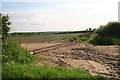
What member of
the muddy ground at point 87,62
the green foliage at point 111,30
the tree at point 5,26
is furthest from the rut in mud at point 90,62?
the green foliage at point 111,30

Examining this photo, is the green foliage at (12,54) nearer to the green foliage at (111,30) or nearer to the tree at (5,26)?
the tree at (5,26)

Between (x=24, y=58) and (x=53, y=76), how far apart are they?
7.41 feet

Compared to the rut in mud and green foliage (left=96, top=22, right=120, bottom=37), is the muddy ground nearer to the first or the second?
the rut in mud

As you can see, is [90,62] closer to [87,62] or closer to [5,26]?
[87,62]

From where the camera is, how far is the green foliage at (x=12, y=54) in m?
6.52

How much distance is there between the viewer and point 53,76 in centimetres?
514

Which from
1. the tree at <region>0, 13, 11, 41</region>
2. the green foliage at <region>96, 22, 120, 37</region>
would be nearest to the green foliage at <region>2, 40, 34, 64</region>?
the tree at <region>0, 13, 11, 41</region>

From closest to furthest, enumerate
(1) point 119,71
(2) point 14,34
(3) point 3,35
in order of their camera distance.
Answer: (1) point 119,71 < (3) point 3,35 < (2) point 14,34

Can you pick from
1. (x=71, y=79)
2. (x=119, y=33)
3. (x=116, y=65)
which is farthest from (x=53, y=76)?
(x=119, y=33)

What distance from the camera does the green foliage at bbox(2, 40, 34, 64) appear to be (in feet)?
21.4

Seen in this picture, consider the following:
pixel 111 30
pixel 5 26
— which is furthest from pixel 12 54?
pixel 111 30

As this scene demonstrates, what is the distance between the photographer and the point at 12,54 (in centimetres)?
709

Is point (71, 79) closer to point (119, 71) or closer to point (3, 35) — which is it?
point (119, 71)

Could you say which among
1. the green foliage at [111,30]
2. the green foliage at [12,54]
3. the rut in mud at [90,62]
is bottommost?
the rut in mud at [90,62]
